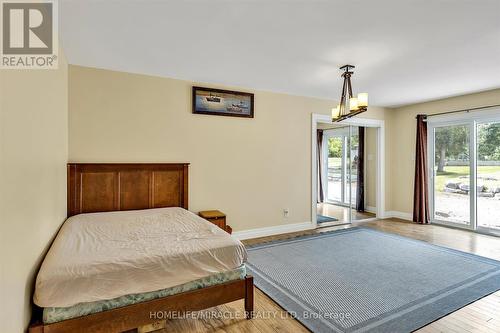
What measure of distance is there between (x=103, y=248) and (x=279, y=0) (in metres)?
2.30

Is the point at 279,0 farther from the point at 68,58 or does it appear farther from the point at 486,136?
the point at 486,136

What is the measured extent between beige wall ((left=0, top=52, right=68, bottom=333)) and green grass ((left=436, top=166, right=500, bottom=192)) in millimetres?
6342

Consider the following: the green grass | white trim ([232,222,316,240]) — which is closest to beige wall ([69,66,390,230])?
white trim ([232,222,316,240])

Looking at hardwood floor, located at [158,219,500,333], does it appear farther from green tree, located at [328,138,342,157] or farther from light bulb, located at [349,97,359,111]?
green tree, located at [328,138,342,157]

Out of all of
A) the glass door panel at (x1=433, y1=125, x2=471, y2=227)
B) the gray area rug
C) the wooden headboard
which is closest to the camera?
the gray area rug

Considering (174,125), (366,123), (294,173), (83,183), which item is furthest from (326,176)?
(83,183)

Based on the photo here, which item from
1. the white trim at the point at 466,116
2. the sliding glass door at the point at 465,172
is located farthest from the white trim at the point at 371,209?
the white trim at the point at 466,116

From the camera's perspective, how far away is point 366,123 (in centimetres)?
→ 584

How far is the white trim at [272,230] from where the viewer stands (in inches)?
172

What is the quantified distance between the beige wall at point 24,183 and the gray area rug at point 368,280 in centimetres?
192

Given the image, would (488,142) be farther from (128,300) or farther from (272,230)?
(128,300)

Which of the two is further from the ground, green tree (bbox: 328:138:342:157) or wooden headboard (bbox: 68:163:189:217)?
green tree (bbox: 328:138:342:157)

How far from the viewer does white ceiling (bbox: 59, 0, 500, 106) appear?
2137 millimetres

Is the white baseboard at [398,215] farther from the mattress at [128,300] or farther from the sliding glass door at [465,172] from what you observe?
the mattress at [128,300]
